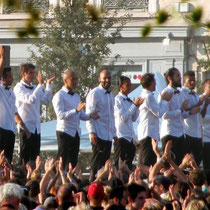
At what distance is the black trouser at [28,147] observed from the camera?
14422 mm

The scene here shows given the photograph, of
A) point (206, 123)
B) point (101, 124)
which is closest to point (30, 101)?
point (101, 124)

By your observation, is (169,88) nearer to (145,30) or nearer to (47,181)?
(47,181)

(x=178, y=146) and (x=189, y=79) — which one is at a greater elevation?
(x=189, y=79)

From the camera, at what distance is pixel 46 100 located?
48.1 feet

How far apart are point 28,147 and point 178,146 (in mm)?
2280

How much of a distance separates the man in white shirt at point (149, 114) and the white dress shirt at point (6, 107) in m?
2.07

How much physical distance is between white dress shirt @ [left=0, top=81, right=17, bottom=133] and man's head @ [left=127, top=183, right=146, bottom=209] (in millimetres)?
4875

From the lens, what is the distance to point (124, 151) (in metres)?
15.1

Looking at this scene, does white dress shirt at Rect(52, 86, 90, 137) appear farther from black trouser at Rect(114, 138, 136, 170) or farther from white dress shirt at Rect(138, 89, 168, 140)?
white dress shirt at Rect(138, 89, 168, 140)

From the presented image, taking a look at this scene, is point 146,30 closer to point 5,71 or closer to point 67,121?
point 5,71

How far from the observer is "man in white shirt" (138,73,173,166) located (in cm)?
1493

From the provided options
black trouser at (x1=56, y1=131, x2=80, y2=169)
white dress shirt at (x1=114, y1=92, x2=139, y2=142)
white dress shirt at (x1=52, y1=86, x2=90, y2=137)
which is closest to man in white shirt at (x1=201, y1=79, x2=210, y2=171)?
white dress shirt at (x1=114, y1=92, x2=139, y2=142)

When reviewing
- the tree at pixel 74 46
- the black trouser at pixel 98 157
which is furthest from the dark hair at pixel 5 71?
the tree at pixel 74 46

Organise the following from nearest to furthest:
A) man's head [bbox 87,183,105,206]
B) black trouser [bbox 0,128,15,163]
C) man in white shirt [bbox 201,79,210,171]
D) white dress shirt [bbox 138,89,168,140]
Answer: man's head [bbox 87,183,105,206], black trouser [bbox 0,128,15,163], white dress shirt [bbox 138,89,168,140], man in white shirt [bbox 201,79,210,171]
